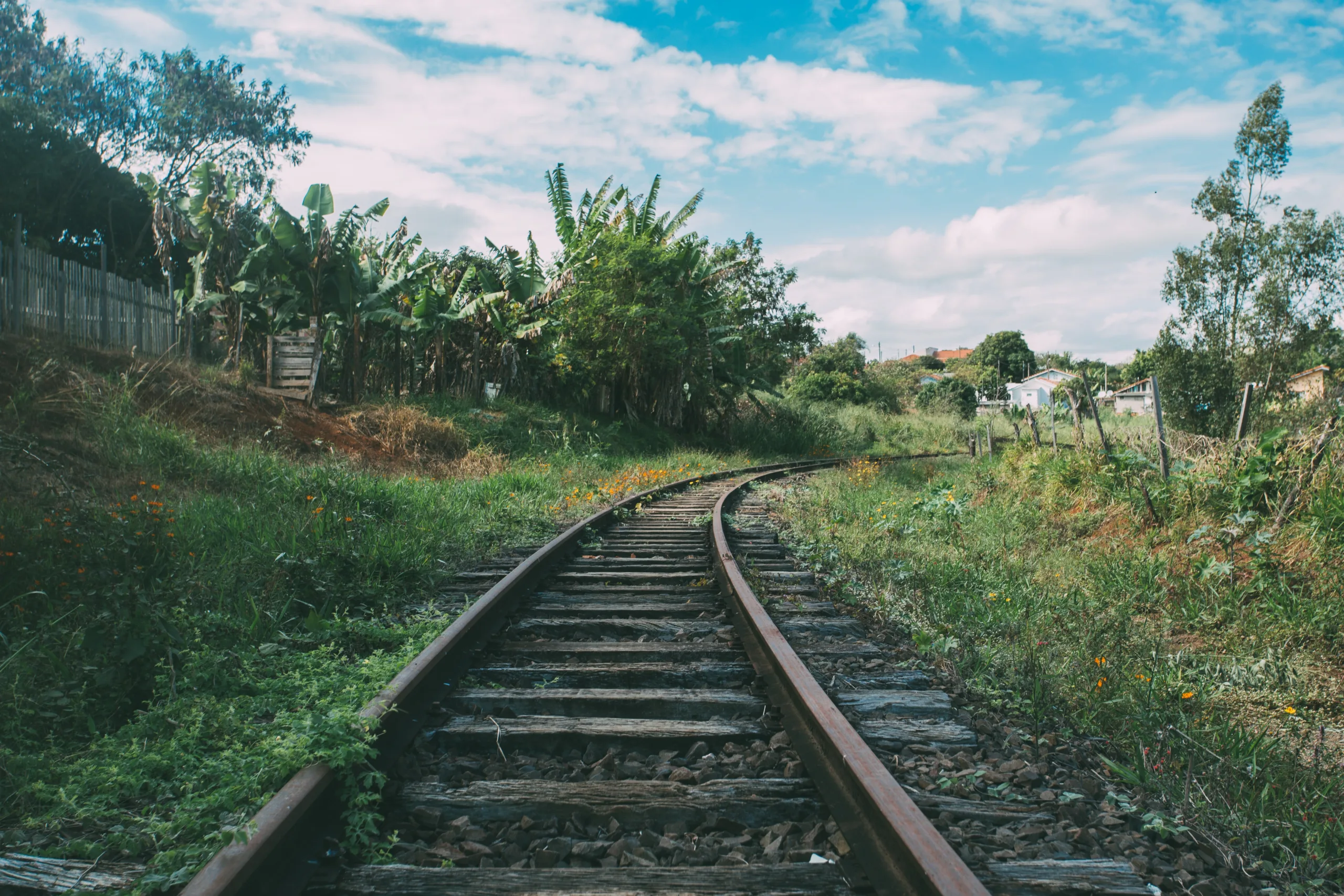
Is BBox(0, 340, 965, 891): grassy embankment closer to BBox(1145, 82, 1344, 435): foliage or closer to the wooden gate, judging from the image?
the wooden gate

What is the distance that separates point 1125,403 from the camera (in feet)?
187

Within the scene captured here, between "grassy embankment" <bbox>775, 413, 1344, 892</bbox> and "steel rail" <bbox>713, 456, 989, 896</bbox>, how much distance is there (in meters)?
0.88

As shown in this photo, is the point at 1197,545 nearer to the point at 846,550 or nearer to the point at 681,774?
the point at 846,550

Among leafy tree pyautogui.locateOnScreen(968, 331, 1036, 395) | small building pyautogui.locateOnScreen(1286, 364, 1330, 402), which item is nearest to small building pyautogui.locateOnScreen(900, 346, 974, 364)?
leafy tree pyautogui.locateOnScreen(968, 331, 1036, 395)

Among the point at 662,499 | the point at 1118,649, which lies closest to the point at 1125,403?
the point at 662,499

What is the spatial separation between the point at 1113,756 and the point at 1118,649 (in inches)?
49.7

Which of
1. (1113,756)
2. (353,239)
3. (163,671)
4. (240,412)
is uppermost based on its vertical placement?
(353,239)

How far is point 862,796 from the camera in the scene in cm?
221

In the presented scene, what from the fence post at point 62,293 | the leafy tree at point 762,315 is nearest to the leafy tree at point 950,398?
the leafy tree at point 762,315

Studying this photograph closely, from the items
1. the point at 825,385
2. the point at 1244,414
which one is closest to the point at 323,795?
the point at 1244,414

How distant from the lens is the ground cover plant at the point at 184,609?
2.33m

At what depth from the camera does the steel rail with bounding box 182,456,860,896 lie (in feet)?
5.86

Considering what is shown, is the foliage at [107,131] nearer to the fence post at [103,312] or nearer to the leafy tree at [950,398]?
the fence post at [103,312]

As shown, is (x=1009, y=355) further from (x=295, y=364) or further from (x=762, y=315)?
(x=295, y=364)
